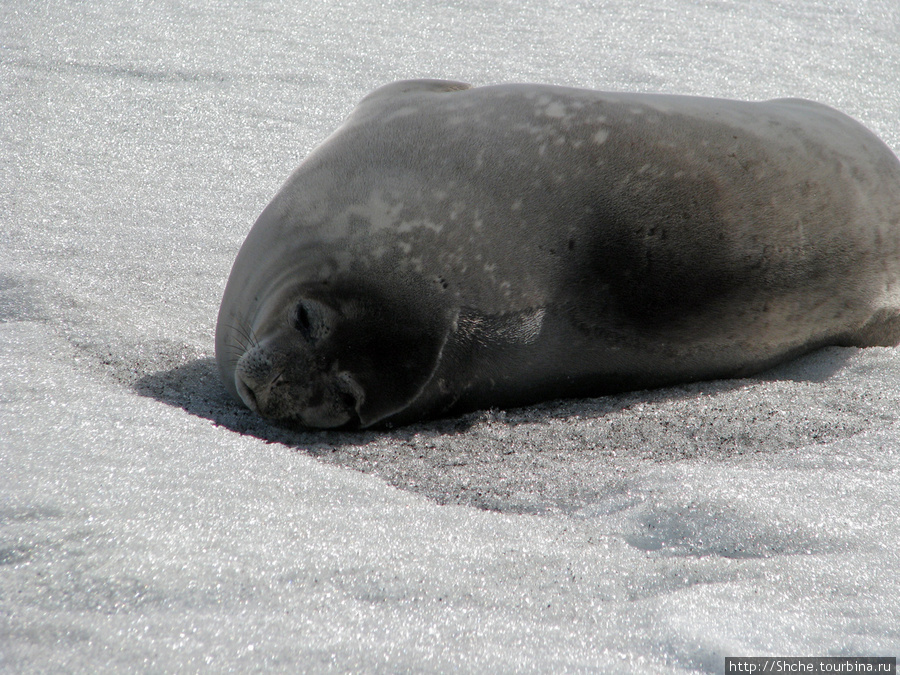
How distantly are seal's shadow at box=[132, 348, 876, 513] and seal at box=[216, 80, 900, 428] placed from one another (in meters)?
0.07

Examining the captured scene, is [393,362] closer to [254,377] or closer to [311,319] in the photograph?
[311,319]

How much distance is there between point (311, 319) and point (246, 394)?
255 mm

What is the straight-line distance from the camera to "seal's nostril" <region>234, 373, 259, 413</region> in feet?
7.28

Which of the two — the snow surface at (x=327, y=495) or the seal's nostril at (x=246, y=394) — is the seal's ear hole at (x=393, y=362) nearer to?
the snow surface at (x=327, y=495)

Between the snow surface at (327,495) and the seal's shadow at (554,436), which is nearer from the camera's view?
the snow surface at (327,495)

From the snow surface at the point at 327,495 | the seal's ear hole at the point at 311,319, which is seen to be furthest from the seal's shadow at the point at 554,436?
the seal's ear hole at the point at 311,319

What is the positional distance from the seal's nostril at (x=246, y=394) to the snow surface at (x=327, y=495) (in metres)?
0.05

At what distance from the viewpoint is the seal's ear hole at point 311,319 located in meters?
2.20

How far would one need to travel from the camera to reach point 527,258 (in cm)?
227

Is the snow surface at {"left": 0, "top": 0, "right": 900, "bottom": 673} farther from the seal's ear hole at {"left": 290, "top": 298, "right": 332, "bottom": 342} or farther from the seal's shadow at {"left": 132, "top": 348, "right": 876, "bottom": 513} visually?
the seal's ear hole at {"left": 290, "top": 298, "right": 332, "bottom": 342}

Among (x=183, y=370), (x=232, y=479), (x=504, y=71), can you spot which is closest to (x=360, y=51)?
(x=504, y=71)

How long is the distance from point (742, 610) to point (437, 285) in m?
1.18

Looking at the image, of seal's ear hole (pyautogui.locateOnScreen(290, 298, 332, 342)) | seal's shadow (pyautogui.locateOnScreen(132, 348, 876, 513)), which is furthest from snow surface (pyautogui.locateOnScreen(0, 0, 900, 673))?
seal's ear hole (pyautogui.locateOnScreen(290, 298, 332, 342))

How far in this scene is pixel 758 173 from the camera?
2449mm
